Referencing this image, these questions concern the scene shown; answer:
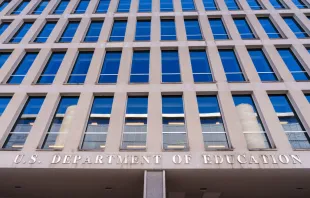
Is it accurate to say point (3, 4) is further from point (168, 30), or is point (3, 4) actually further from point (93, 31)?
point (168, 30)

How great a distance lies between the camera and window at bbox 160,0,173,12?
19.6 meters

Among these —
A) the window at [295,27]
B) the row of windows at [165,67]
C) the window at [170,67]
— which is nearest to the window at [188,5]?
the row of windows at [165,67]

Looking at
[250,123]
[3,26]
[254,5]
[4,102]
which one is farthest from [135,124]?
[254,5]

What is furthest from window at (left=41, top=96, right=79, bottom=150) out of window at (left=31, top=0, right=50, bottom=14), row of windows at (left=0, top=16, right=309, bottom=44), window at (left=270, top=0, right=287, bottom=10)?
window at (left=270, top=0, right=287, bottom=10)

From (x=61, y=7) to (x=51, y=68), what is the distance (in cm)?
856

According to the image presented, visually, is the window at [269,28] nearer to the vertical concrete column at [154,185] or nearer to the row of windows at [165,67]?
the row of windows at [165,67]

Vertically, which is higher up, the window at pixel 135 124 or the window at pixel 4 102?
the window at pixel 4 102

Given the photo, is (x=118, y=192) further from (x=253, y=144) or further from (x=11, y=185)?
(x=253, y=144)

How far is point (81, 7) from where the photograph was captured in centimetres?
2050

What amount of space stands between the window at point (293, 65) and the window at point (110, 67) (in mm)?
10671

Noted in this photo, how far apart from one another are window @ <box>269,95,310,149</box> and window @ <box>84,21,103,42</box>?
40.5ft

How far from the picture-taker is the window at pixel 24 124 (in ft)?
37.3

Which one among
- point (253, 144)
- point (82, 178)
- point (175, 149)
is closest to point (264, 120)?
point (253, 144)

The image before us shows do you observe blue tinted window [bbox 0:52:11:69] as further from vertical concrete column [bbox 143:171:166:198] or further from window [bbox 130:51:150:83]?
vertical concrete column [bbox 143:171:166:198]
